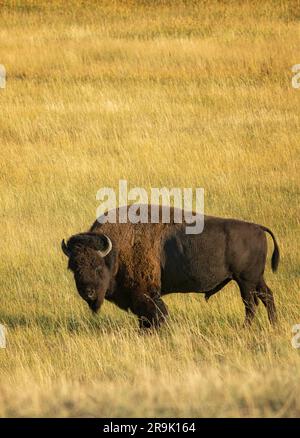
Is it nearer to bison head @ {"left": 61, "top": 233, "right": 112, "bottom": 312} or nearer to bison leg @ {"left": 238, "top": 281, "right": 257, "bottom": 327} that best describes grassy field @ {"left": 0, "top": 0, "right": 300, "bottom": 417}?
bison leg @ {"left": 238, "top": 281, "right": 257, "bottom": 327}

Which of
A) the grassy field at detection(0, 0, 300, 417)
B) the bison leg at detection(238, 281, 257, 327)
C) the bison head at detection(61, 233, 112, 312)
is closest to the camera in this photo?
the grassy field at detection(0, 0, 300, 417)

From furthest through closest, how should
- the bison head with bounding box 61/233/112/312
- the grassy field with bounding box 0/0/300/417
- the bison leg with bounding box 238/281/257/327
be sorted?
the bison leg with bounding box 238/281/257/327
the bison head with bounding box 61/233/112/312
the grassy field with bounding box 0/0/300/417

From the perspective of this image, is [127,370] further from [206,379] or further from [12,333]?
[12,333]

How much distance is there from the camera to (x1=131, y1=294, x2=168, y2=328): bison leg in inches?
385

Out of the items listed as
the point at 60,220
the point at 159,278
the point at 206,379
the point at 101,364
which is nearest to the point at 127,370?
the point at 101,364

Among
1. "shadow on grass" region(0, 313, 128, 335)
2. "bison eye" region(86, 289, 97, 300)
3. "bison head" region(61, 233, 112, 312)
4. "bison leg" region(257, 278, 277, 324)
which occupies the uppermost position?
"bison head" region(61, 233, 112, 312)

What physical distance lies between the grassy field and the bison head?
0.37m

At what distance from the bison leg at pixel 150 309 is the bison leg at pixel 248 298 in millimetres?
772

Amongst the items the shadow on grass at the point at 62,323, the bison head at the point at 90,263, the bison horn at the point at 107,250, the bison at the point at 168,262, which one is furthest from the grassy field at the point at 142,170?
the bison horn at the point at 107,250

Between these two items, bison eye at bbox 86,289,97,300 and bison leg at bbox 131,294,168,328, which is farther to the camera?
bison leg at bbox 131,294,168,328

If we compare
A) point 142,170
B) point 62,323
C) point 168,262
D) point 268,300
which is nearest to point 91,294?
point 168,262

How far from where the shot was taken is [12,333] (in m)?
10.2

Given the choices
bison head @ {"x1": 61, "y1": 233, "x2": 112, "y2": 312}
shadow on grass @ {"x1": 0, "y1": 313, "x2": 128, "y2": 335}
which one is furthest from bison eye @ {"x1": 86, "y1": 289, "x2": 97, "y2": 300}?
shadow on grass @ {"x1": 0, "y1": 313, "x2": 128, "y2": 335}

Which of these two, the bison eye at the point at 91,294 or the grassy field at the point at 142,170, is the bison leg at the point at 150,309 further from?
the bison eye at the point at 91,294
